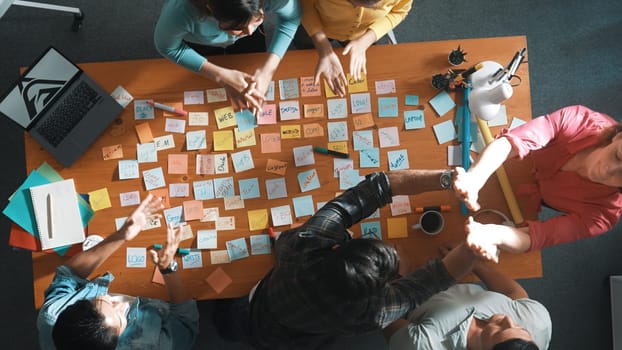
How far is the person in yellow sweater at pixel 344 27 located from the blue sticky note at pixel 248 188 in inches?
17.5

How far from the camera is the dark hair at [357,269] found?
3.58 ft

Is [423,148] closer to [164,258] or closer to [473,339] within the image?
[473,339]

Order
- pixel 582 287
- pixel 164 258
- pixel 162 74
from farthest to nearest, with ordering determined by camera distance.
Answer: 1. pixel 582 287
2. pixel 162 74
3. pixel 164 258

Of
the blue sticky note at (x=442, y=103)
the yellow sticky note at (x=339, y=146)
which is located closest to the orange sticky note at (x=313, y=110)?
the yellow sticky note at (x=339, y=146)

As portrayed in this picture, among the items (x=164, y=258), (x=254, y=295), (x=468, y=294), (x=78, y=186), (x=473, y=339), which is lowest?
(x=473, y=339)

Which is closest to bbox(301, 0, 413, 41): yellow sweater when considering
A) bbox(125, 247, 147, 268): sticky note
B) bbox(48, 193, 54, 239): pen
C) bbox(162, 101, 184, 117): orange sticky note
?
bbox(162, 101, 184, 117): orange sticky note

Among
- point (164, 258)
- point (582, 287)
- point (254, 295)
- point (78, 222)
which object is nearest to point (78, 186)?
point (78, 222)

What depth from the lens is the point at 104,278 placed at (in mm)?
1531

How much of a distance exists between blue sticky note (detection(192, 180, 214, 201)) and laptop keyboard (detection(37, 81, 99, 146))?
48 centimetres

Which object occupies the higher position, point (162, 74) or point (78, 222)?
point (162, 74)

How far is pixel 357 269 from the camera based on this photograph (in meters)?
1.09

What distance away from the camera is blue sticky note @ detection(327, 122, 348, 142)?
1.63 metres

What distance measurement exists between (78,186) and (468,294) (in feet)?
5.00

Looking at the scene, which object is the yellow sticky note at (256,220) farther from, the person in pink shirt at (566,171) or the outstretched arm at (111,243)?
the person in pink shirt at (566,171)
